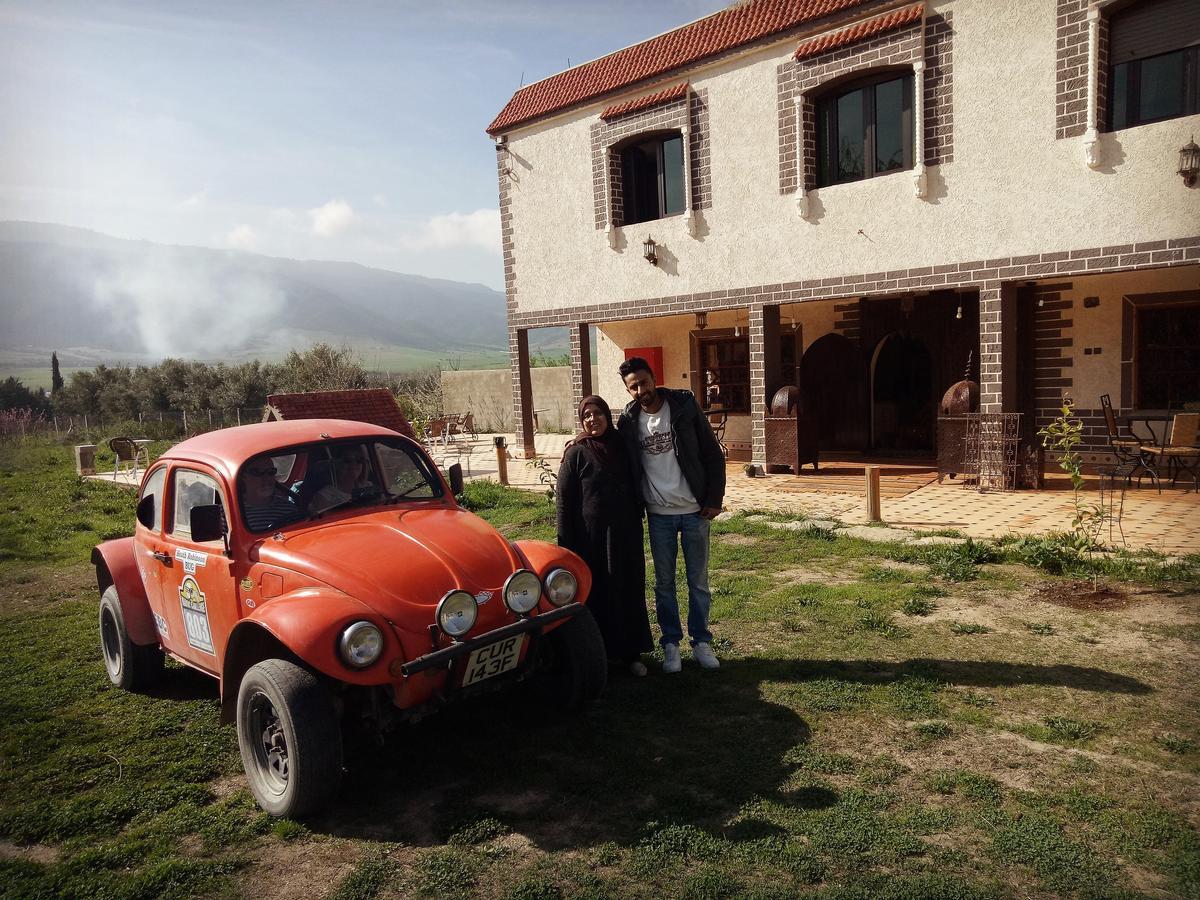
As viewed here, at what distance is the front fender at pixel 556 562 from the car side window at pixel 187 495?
6.01ft

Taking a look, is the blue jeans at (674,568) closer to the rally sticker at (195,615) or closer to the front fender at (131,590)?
the rally sticker at (195,615)

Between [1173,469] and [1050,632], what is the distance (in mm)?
7001

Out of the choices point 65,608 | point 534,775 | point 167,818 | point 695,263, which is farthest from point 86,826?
point 695,263

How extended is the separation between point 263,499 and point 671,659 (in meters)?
2.72

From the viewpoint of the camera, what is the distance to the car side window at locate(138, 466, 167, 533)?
5352 millimetres

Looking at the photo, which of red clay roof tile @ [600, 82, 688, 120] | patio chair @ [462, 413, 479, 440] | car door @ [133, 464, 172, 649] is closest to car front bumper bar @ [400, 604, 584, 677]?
car door @ [133, 464, 172, 649]

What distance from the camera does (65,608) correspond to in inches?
324

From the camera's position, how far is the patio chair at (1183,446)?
400 inches

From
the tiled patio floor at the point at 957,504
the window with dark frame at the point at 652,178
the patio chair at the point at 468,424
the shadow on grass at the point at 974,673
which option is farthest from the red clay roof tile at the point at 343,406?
the shadow on grass at the point at 974,673

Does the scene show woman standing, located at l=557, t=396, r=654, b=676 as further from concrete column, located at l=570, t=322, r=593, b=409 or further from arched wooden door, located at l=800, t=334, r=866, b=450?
concrete column, located at l=570, t=322, r=593, b=409

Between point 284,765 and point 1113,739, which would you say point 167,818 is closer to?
point 284,765

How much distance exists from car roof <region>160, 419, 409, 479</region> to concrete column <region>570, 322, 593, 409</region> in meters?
11.6

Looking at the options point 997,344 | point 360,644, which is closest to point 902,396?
point 997,344

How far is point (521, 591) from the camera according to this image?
4.33 metres
